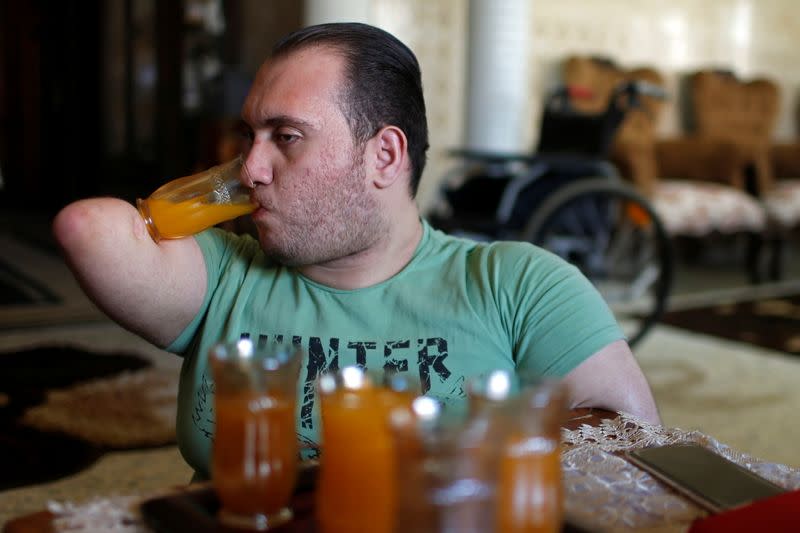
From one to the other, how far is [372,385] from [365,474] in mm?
83

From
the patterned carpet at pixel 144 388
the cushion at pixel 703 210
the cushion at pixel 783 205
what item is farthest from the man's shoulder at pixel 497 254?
the cushion at pixel 783 205

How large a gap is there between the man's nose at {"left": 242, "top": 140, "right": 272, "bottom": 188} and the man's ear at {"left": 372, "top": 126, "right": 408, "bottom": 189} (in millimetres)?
152

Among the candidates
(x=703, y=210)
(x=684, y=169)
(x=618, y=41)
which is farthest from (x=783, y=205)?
(x=618, y=41)

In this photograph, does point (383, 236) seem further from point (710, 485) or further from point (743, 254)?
point (743, 254)

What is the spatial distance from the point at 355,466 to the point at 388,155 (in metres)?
0.67

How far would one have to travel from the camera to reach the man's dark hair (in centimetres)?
117

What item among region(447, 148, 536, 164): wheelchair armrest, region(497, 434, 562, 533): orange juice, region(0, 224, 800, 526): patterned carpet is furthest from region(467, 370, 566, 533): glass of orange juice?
region(447, 148, 536, 164): wheelchair armrest

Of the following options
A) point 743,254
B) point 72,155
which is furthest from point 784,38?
point 72,155

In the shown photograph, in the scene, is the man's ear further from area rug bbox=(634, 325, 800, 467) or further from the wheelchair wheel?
the wheelchair wheel

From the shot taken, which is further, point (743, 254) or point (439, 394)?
point (743, 254)

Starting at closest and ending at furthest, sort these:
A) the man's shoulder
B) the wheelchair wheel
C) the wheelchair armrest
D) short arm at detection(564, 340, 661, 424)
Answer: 1. short arm at detection(564, 340, 661, 424)
2. the man's shoulder
3. the wheelchair wheel
4. the wheelchair armrest

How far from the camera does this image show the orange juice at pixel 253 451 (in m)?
0.64

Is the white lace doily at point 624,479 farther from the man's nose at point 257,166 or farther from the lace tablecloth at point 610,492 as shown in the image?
the man's nose at point 257,166

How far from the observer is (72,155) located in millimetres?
7602
